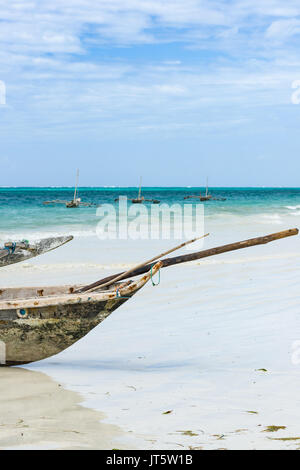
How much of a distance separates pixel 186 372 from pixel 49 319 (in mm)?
1554

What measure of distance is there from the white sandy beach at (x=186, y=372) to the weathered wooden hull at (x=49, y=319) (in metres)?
0.25

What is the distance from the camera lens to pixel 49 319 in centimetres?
634

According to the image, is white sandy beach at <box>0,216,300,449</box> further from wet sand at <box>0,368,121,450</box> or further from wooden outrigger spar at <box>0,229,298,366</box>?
wooden outrigger spar at <box>0,229,298,366</box>

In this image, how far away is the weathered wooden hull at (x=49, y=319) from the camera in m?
6.22

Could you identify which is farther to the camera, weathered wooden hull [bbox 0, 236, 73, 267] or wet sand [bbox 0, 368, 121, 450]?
weathered wooden hull [bbox 0, 236, 73, 267]

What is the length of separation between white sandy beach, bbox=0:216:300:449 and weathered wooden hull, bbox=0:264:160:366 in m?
0.25

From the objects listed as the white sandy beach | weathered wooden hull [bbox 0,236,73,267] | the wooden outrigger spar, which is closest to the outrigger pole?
the wooden outrigger spar

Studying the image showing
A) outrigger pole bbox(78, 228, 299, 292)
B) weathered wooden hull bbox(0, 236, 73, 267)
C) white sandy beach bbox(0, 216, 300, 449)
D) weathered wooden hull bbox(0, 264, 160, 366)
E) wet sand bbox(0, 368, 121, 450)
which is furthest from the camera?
weathered wooden hull bbox(0, 236, 73, 267)

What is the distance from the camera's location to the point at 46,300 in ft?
20.5

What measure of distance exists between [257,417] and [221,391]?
76 centimetres

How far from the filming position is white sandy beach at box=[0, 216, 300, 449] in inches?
177

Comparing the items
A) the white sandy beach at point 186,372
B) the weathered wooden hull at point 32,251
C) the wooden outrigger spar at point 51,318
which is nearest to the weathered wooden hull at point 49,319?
the wooden outrigger spar at point 51,318
